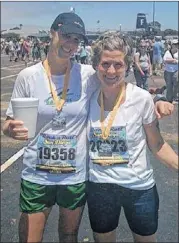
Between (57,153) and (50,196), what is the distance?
22cm

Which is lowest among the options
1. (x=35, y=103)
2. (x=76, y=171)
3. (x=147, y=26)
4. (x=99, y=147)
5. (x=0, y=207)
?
(x=0, y=207)

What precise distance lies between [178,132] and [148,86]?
452 centimetres

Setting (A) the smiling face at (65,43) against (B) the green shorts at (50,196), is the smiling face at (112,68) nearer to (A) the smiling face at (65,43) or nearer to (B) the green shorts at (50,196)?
(A) the smiling face at (65,43)

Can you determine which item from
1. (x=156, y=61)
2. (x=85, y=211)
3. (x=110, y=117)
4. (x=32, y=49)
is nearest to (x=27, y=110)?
(x=110, y=117)

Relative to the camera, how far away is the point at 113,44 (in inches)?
62.3

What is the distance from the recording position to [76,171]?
1791 mm

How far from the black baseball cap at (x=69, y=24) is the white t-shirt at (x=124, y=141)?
25cm

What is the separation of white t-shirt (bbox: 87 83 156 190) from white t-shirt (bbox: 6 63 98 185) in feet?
0.14

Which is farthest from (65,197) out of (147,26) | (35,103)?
(147,26)

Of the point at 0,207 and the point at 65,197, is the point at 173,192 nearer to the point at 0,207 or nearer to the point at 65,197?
the point at 0,207

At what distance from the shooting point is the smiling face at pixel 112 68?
159cm

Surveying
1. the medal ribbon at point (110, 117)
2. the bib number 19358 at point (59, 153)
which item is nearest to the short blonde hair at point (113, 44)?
the medal ribbon at point (110, 117)

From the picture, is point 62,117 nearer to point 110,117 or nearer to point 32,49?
point 110,117

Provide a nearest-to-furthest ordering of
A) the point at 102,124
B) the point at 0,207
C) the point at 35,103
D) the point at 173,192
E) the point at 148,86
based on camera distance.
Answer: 1. the point at 35,103
2. the point at 102,124
3. the point at 148,86
4. the point at 0,207
5. the point at 173,192
